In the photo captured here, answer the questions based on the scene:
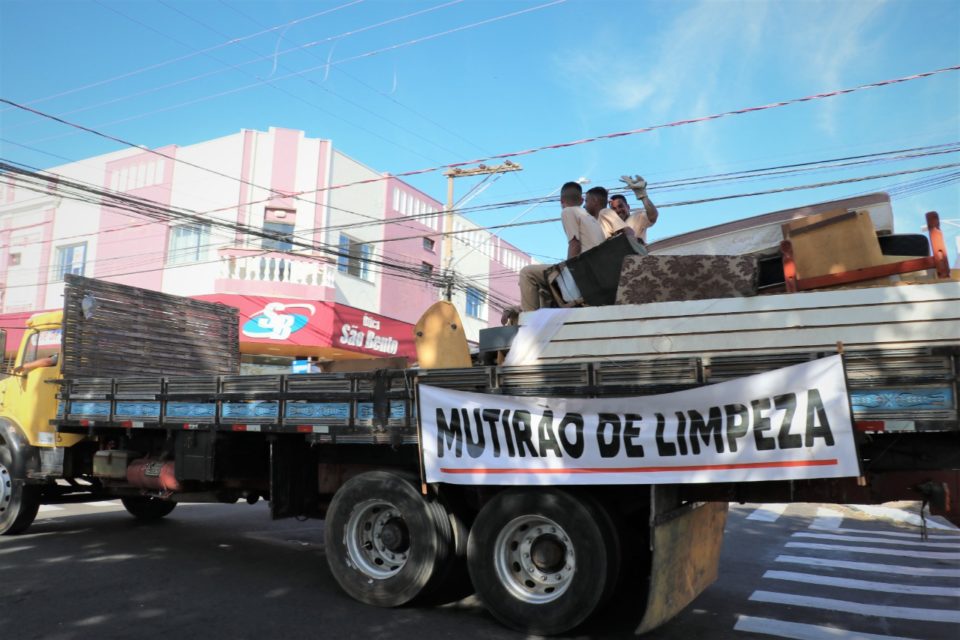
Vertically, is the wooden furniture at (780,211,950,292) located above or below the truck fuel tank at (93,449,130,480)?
above

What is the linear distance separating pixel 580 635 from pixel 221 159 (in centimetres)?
1877

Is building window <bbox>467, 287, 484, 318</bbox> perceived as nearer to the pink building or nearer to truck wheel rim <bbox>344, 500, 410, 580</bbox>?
the pink building

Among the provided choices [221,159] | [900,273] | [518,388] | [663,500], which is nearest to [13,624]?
[518,388]

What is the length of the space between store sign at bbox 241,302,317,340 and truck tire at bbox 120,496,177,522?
9437 millimetres

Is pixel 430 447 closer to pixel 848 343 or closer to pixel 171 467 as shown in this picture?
pixel 848 343

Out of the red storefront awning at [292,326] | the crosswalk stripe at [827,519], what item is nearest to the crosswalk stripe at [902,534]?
the crosswalk stripe at [827,519]

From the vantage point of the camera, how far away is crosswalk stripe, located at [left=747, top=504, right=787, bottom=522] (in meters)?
12.1

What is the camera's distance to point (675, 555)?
4.66 metres

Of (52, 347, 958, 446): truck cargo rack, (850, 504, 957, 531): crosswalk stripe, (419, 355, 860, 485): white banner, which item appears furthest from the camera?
(850, 504, 957, 531): crosswalk stripe

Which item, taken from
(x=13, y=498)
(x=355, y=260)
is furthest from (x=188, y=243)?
(x=13, y=498)

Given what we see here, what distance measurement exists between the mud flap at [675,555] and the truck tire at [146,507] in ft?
24.3

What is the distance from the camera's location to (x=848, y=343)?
4.33 metres

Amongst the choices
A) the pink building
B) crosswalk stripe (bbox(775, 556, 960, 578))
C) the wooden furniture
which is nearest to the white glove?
the wooden furniture

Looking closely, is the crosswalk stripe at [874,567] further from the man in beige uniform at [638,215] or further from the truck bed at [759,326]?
the truck bed at [759,326]
